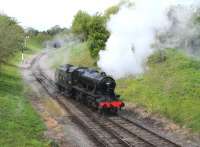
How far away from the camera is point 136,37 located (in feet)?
119

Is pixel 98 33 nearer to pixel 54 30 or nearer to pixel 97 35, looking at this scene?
pixel 97 35

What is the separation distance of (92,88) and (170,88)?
17.4 ft

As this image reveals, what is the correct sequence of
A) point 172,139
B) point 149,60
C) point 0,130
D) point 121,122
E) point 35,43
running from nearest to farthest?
point 0,130 < point 172,139 < point 121,122 < point 149,60 < point 35,43

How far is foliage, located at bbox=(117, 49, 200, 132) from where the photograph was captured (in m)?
23.2

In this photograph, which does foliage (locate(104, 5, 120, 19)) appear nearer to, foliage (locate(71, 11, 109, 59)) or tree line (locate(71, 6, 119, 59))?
tree line (locate(71, 6, 119, 59))

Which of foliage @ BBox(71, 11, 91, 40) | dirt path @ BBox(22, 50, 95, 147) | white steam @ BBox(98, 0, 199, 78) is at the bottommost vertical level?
dirt path @ BBox(22, 50, 95, 147)

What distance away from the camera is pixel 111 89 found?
2631cm

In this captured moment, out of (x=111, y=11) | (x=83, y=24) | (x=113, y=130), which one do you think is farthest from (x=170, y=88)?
(x=83, y=24)

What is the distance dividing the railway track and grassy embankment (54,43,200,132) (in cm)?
237

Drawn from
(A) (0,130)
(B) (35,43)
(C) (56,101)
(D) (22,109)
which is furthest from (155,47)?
(B) (35,43)

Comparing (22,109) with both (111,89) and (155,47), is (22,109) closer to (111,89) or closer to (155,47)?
(111,89)

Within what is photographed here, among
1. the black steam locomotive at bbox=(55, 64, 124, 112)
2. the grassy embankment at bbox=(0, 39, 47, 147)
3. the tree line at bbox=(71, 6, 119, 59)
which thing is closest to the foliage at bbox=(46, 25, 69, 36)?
the tree line at bbox=(71, 6, 119, 59)

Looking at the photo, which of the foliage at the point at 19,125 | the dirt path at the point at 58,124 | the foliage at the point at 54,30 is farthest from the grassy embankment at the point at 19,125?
the foliage at the point at 54,30

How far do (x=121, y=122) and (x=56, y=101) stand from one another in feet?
27.2
